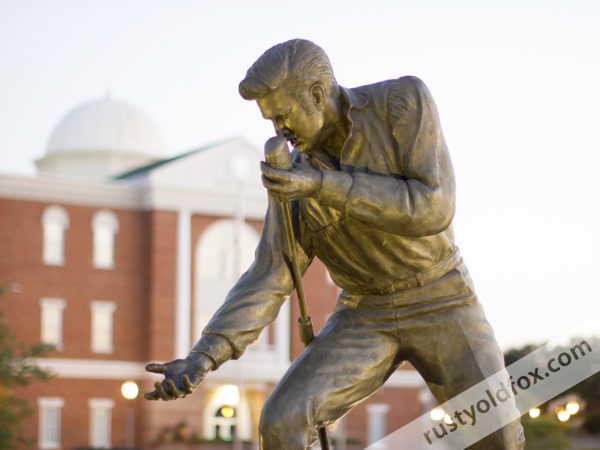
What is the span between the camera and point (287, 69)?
4.26m

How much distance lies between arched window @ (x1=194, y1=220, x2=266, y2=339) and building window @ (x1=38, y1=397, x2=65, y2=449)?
20.1ft

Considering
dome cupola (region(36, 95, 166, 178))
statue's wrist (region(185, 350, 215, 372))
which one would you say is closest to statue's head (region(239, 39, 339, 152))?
statue's wrist (region(185, 350, 215, 372))

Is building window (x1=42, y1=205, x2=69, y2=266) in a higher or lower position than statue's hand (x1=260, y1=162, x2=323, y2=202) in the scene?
higher

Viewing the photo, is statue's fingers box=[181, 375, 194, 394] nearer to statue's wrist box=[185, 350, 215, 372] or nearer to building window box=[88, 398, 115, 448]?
statue's wrist box=[185, 350, 215, 372]

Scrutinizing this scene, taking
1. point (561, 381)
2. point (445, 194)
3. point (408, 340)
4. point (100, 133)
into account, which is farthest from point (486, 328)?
point (100, 133)

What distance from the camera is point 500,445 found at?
451 centimetres

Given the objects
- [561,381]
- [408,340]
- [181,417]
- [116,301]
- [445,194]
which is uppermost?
[116,301]

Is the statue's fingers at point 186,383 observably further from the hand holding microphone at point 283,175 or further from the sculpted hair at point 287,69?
the sculpted hair at point 287,69

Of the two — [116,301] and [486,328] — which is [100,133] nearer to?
[116,301]

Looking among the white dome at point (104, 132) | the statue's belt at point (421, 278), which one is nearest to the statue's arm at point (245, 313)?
the statue's belt at point (421, 278)

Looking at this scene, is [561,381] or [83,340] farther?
[83,340]

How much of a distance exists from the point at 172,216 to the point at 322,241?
4095cm

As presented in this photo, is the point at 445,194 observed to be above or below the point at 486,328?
above

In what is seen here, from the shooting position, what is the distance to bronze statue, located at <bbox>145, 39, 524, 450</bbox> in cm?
427
